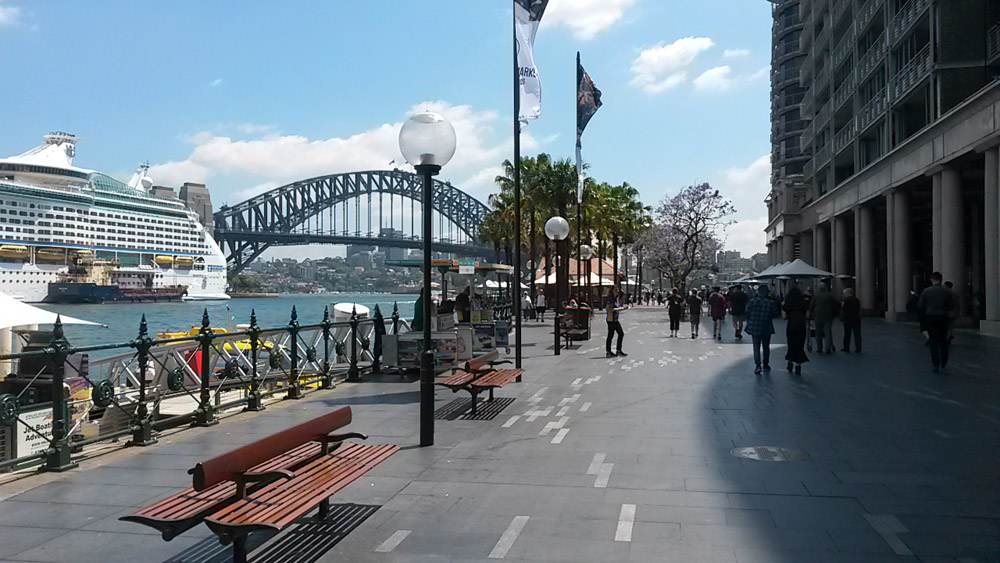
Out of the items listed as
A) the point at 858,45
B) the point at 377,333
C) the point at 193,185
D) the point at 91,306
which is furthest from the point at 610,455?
the point at 193,185

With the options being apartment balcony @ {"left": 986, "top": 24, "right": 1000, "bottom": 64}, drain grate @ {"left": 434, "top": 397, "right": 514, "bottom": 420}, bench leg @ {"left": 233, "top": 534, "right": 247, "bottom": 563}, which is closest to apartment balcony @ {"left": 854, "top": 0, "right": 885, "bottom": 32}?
apartment balcony @ {"left": 986, "top": 24, "right": 1000, "bottom": 64}

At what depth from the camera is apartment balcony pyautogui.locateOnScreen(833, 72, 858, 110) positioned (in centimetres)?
3853

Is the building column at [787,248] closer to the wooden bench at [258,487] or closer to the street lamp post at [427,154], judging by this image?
the street lamp post at [427,154]

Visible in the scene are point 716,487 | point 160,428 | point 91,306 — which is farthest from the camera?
point 91,306

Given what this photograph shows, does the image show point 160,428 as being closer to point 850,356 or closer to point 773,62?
point 850,356

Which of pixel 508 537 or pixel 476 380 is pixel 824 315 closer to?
pixel 476 380

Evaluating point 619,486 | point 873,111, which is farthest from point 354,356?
point 873,111

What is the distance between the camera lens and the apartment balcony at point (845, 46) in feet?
126

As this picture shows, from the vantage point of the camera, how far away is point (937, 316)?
13984mm

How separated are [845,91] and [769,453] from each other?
127 ft

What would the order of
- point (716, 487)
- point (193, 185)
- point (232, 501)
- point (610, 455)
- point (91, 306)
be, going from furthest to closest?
point (193, 185)
point (91, 306)
point (610, 455)
point (716, 487)
point (232, 501)

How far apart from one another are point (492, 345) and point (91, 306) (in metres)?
77.2

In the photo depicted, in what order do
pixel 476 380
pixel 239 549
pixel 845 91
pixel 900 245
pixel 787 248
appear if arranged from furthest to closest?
1. pixel 787 248
2. pixel 845 91
3. pixel 900 245
4. pixel 476 380
5. pixel 239 549

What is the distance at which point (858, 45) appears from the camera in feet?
123
